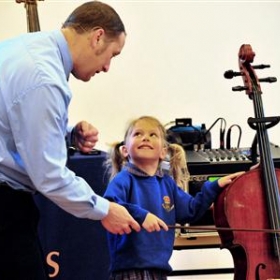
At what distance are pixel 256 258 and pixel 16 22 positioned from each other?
1865 mm

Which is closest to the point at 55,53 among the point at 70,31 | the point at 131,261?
the point at 70,31

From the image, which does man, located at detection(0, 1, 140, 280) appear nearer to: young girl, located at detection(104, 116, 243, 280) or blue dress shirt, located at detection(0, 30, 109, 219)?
blue dress shirt, located at detection(0, 30, 109, 219)

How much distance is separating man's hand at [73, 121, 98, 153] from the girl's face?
20 cm

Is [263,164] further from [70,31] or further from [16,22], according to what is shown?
[16,22]

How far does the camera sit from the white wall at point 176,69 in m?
2.77

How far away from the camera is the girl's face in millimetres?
1604

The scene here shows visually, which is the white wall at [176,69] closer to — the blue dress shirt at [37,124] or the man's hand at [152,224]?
the man's hand at [152,224]

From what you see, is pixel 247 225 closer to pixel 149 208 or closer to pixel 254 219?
pixel 254 219

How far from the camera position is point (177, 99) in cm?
278

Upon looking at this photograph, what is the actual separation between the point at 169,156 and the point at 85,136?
45 centimetres

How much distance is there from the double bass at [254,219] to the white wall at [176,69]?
1.21m

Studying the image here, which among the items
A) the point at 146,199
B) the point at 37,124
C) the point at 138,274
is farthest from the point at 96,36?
the point at 138,274

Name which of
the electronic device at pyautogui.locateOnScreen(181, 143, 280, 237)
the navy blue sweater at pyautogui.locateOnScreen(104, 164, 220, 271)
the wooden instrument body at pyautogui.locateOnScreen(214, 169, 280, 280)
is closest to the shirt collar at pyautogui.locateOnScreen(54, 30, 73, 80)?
the navy blue sweater at pyautogui.locateOnScreen(104, 164, 220, 271)

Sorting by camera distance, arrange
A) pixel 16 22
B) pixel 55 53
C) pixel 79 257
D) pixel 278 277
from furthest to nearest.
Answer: pixel 16 22, pixel 79 257, pixel 278 277, pixel 55 53
